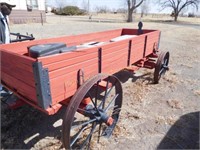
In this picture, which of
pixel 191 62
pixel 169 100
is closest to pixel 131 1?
pixel 191 62

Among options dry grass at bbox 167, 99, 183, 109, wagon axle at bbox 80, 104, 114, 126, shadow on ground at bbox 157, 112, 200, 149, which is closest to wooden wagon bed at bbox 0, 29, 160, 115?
wagon axle at bbox 80, 104, 114, 126

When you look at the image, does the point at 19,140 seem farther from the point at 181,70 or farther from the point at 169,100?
the point at 181,70

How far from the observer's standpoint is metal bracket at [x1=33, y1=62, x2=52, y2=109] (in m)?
1.74

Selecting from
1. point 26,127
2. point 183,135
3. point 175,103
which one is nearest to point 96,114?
point 26,127

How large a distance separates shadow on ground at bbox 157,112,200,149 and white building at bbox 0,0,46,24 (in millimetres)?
20906

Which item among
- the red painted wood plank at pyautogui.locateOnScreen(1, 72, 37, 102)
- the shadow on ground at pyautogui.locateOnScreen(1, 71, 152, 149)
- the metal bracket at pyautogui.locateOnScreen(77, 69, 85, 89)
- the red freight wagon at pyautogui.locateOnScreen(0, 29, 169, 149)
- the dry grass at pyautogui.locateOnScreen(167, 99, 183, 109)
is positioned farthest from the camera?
the dry grass at pyautogui.locateOnScreen(167, 99, 183, 109)

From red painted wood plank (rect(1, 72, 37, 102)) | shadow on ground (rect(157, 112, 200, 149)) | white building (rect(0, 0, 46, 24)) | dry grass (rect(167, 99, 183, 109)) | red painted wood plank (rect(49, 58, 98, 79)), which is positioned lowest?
shadow on ground (rect(157, 112, 200, 149))

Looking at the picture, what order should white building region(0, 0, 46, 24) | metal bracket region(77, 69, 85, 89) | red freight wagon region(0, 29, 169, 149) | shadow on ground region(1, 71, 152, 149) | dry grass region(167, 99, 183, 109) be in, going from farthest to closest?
white building region(0, 0, 46, 24), dry grass region(167, 99, 183, 109), shadow on ground region(1, 71, 152, 149), metal bracket region(77, 69, 85, 89), red freight wagon region(0, 29, 169, 149)

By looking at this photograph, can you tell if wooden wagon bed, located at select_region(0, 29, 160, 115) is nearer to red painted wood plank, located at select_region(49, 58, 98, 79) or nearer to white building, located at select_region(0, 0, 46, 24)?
red painted wood plank, located at select_region(49, 58, 98, 79)

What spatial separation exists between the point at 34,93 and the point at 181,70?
4.93 m

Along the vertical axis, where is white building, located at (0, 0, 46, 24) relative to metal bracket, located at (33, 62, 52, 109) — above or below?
above

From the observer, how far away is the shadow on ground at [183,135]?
2.59 m

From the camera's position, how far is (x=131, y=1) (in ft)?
105

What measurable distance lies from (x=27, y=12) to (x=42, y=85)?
2255 cm
